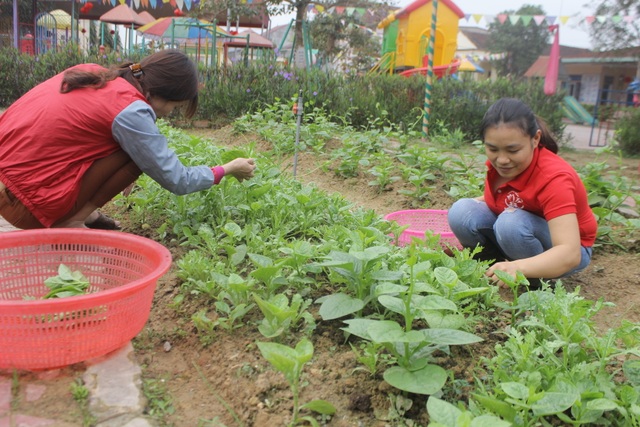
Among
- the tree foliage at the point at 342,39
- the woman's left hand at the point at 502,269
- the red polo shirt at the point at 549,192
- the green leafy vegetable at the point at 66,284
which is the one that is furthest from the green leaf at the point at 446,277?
the tree foliage at the point at 342,39

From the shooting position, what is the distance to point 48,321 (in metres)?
1.51

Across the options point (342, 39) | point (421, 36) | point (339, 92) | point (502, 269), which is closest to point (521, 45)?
point (342, 39)

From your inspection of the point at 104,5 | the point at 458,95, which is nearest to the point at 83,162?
the point at 458,95

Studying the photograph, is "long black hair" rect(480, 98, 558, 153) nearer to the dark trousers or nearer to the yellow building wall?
the dark trousers

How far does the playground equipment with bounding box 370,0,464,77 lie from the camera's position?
1445cm

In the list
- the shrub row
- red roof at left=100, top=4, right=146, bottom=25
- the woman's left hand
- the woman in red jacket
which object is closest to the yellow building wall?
the shrub row

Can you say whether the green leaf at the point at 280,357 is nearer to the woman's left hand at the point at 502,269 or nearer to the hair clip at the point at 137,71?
the woman's left hand at the point at 502,269

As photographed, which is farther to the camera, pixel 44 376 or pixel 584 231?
pixel 584 231

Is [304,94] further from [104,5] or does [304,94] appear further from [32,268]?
[104,5]

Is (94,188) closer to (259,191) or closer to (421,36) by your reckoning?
(259,191)

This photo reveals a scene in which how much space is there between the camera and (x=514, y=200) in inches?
95.8

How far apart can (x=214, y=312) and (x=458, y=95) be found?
777cm

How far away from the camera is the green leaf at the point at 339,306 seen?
1.60 m

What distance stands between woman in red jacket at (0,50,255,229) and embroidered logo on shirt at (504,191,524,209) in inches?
50.0
